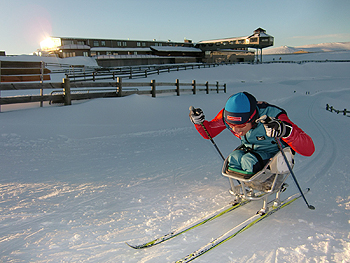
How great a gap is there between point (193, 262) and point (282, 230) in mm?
1128

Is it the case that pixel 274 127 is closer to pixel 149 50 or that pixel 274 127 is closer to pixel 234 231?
pixel 234 231

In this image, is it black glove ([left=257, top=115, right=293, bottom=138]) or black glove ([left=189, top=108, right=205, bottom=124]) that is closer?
black glove ([left=257, top=115, right=293, bottom=138])

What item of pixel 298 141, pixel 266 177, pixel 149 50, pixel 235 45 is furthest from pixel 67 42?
pixel 298 141

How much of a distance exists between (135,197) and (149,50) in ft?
161

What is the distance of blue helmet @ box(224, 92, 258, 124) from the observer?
279cm

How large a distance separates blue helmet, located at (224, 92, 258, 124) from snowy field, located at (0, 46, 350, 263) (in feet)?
3.92

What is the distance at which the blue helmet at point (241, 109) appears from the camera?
2.79m

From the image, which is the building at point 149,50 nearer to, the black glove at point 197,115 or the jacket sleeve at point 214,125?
the jacket sleeve at point 214,125

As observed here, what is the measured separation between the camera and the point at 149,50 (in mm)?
49281

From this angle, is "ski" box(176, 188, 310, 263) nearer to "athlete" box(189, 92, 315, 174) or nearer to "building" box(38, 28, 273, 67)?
"athlete" box(189, 92, 315, 174)

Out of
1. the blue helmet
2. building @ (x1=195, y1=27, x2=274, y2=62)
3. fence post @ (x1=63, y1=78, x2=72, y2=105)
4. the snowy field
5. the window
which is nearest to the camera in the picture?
the snowy field

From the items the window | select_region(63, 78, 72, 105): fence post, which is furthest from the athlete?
the window

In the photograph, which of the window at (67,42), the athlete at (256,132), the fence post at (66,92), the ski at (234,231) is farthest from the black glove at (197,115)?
the window at (67,42)

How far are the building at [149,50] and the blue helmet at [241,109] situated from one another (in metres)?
42.9
